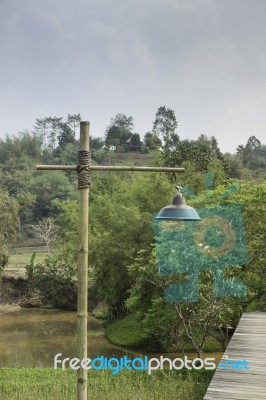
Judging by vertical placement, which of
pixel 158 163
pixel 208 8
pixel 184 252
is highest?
pixel 208 8

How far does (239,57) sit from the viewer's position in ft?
47.4

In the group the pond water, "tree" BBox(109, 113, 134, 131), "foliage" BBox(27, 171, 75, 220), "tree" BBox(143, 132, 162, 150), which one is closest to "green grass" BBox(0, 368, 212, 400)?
the pond water

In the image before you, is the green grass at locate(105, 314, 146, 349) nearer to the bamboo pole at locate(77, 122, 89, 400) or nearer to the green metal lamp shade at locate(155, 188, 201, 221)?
the bamboo pole at locate(77, 122, 89, 400)

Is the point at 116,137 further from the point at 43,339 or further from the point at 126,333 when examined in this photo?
the point at 126,333

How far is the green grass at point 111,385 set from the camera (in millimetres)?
6727

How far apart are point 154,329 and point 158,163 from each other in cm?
762

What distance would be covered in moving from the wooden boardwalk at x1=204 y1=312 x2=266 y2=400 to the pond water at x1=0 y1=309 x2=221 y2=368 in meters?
6.43

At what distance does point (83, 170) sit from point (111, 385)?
193 inches

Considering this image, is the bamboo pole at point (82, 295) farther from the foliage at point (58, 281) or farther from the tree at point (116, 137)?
the tree at point (116, 137)

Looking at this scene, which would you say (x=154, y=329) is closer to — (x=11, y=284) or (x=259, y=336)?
(x=259, y=336)

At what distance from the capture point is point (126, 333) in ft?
45.3

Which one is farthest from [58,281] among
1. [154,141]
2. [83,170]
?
[83,170]

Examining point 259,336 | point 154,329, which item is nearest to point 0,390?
point 154,329

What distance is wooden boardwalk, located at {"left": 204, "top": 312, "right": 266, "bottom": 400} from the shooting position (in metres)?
3.62
